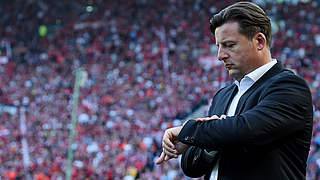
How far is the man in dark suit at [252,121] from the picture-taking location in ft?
4.35

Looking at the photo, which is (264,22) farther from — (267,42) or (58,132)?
(58,132)

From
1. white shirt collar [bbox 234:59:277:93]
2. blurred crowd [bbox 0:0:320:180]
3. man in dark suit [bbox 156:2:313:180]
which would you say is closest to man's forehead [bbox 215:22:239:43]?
man in dark suit [bbox 156:2:313:180]

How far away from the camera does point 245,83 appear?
1.52 meters

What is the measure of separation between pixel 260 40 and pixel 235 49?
0.09m

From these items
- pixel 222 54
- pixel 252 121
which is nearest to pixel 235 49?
pixel 222 54

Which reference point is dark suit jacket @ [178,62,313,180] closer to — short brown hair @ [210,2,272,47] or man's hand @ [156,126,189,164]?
man's hand @ [156,126,189,164]

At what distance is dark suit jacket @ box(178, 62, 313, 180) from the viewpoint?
132 cm

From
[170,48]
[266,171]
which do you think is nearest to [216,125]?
[266,171]

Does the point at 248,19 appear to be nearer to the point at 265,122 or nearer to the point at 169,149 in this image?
the point at 265,122

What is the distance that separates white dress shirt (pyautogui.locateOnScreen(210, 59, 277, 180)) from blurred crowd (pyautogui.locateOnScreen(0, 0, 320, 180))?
6.32m

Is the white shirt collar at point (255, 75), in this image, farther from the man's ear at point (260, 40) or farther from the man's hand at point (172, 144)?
the man's hand at point (172, 144)

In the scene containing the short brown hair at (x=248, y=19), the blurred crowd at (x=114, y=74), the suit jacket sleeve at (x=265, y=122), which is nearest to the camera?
the suit jacket sleeve at (x=265, y=122)

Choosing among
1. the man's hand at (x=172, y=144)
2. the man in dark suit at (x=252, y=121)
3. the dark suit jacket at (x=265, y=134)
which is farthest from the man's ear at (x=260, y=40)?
the man's hand at (x=172, y=144)

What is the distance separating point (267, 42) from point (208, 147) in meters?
0.40
